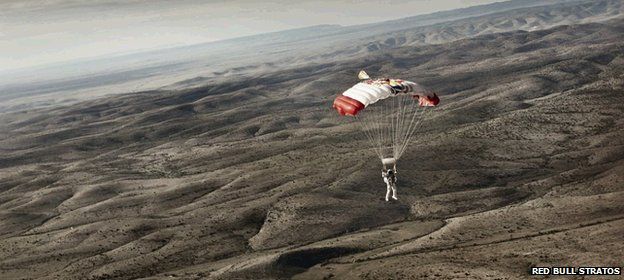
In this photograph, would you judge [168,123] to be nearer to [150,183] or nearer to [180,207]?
[150,183]

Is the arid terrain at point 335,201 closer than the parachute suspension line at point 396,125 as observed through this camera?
No

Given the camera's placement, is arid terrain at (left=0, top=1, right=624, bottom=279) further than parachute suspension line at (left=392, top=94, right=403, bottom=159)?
Yes

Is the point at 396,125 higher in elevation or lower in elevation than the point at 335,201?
higher

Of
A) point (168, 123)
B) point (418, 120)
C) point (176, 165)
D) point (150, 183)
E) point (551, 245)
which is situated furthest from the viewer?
point (168, 123)

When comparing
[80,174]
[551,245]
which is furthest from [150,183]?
[551,245]

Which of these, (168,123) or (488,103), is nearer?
(488,103)

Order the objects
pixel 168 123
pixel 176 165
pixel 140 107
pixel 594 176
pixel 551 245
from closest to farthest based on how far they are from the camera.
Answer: pixel 551 245, pixel 594 176, pixel 176 165, pixel 168 123, pixel 140 107

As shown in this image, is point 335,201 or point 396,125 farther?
point 396,125
